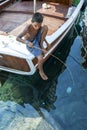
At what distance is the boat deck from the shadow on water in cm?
107

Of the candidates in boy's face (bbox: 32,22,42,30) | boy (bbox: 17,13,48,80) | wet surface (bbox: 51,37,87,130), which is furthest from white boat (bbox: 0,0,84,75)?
wet surface (bbox: 51,37,87,130)

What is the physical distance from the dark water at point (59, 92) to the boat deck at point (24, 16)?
1119 millimetres

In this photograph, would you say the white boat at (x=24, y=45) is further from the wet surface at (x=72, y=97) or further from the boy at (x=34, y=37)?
the wet surface at (x=72, y=97)

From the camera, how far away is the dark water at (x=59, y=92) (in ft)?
20.9

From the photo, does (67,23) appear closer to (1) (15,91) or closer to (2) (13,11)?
(2) (13,11)

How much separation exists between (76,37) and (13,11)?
2.28 metres

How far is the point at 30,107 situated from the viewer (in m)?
6.76

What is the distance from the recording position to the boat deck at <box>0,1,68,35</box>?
25.9 ft

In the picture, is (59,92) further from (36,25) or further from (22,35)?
(36,25)

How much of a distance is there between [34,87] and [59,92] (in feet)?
2.35

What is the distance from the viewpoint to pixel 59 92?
7.12 m

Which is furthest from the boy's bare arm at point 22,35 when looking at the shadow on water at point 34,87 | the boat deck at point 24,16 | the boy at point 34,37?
the shadow on water at point 34,87

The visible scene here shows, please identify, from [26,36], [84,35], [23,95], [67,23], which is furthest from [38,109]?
[84,35]

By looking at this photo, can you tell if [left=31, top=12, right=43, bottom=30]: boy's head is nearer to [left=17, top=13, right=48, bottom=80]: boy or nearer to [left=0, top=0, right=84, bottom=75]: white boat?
[left=17, top=13, right=48, bottom=80]: boy
